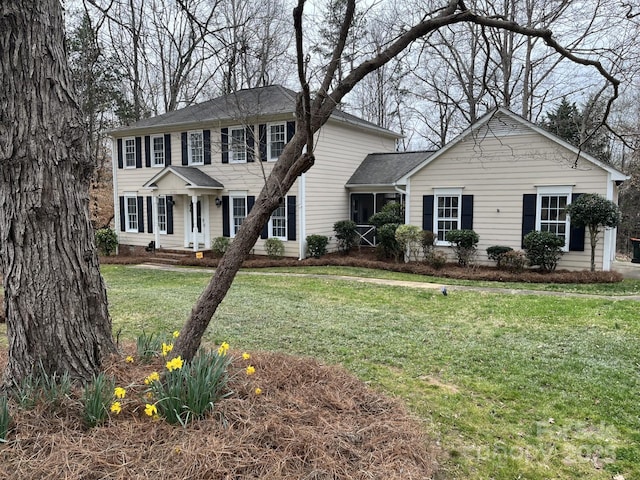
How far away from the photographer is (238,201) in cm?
1642

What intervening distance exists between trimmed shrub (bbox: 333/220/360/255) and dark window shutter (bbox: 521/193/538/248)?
580cm

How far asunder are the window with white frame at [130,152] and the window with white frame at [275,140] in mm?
6883

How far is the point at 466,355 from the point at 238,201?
40.9 ft

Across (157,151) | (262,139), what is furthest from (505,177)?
(157,151)

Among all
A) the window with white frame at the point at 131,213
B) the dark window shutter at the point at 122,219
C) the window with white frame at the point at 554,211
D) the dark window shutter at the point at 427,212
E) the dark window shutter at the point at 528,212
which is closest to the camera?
the window with white frame at the point at 554,211

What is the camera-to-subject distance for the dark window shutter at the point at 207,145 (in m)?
16.6

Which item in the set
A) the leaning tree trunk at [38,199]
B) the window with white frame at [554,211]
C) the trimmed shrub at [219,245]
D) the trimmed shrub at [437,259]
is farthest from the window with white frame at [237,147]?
the leaning tree trunk at [38,199]

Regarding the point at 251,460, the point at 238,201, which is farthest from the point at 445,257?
the point at 251,460

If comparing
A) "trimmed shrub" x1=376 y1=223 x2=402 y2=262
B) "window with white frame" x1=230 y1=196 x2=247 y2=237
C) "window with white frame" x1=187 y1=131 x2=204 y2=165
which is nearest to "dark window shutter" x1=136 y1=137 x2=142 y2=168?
"window with white frame" x1=187 y1=131 x2=204 y2=165

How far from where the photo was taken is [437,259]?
42.2ft

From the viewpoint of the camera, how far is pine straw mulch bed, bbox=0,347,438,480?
2432 millimetres

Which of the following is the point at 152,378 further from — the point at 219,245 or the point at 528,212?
the point at 219,245

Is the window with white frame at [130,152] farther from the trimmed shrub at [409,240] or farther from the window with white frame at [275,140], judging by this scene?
the trimmed shrub at [409,240]

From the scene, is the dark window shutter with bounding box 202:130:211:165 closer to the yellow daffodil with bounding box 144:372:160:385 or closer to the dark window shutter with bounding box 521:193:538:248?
the dark window shutter with bounding box 521:193:538:248
